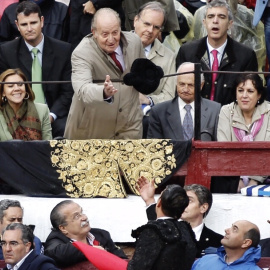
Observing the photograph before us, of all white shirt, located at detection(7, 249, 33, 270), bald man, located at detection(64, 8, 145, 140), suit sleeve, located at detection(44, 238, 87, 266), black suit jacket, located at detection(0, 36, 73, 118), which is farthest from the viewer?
black suit jacket, located at detection(0, 36, 73, 118)

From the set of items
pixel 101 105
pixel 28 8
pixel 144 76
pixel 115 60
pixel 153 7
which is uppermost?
pixel 153 7

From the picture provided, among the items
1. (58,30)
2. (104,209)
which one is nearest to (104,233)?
(104,209)

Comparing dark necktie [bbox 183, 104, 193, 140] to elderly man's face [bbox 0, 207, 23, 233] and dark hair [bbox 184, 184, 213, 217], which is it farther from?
elderly man's face [bbox 0, 207, 23, 233]

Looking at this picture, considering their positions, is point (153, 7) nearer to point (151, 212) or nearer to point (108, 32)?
point (108, 32)

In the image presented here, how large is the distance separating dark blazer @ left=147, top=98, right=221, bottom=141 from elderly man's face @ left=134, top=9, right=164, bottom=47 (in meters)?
1.47

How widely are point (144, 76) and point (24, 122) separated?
125cm

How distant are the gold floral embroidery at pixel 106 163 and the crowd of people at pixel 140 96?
1.05ft

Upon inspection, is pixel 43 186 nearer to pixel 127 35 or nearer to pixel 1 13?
pixel 127 35

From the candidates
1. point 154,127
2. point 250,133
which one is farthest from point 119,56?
point 250,133

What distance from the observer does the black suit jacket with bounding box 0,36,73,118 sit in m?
14.1

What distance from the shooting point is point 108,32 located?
41.8 feet

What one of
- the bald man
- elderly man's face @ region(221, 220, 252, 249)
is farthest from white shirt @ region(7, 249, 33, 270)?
the bald man

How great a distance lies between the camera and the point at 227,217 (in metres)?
12.4

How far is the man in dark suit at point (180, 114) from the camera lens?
42.8 feet
